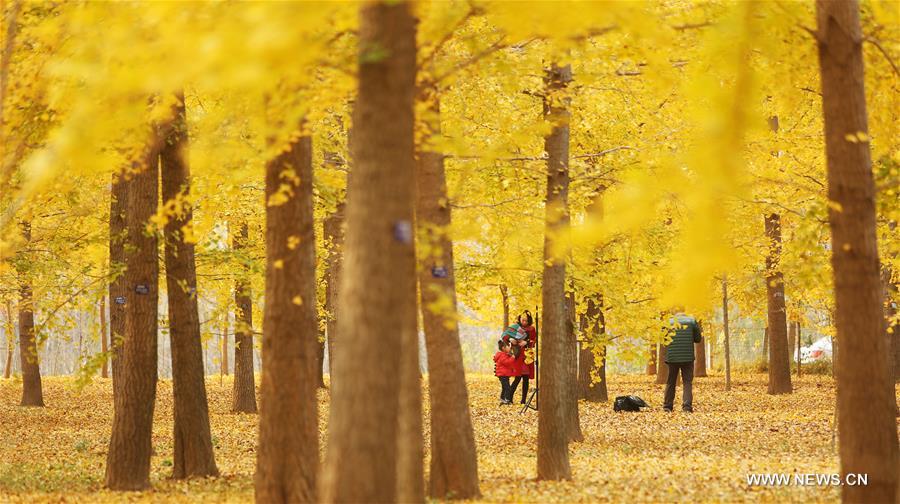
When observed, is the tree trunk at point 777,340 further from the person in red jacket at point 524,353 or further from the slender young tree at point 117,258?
the slender young tree at point 117,258

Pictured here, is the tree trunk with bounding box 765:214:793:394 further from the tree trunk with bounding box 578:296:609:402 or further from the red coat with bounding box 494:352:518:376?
the red coat with bounding box 494:352:518:376

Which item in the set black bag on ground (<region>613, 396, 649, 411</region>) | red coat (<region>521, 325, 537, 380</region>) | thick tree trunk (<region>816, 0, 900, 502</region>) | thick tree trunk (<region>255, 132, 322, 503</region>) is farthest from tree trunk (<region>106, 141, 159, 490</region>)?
black bag on ground (<region>613, 396, 649, 411</region>)

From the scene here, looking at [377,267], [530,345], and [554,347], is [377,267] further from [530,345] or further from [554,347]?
[530,345]

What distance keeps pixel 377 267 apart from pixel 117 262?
810cm

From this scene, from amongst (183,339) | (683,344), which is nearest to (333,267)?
(683,344)

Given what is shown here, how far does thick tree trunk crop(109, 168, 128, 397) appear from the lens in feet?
36.6

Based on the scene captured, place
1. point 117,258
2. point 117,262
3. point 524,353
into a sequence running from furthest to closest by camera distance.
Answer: point 524,353 < point 117,258 < point 117,262

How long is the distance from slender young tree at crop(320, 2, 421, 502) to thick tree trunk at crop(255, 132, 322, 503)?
9.39 feet

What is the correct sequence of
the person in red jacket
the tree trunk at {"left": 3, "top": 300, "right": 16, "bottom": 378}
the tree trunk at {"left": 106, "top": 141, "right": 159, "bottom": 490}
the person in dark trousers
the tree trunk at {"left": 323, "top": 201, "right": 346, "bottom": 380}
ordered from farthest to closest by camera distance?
1. the person in red jacket
2. the person in dark trousers
3. the tree trunk at {"left": 323, "top": 201, "right": 346, "bottom": 380}
4. the tree trunk at {"left": 3, "top": 300, "right": 16, "bottom": 378}
5. the tree trunk at {"left": 106, "top": 141, "right": 159, "bottom": 490}

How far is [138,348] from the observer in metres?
11.0

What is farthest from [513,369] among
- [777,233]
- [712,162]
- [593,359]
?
[712,162]

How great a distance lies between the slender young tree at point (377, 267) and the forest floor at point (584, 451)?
4.79 meters

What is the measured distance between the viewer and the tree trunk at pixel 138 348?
10.9 m
